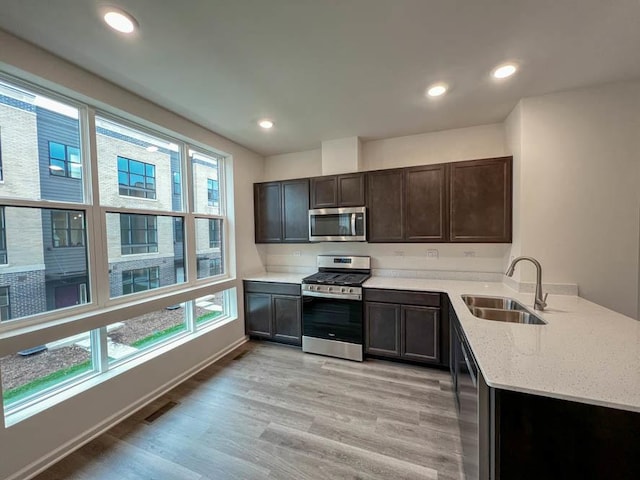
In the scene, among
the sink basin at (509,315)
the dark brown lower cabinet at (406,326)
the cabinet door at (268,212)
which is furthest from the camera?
the cabinet door at (268,212)

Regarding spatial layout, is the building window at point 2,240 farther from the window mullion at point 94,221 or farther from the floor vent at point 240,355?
the floor vent at point 240,355

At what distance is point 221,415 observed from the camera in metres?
2.15

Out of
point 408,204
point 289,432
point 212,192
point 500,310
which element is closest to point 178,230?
point 212,192

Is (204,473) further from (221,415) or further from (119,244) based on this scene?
(119,244)

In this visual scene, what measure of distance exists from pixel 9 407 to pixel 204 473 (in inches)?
52.8

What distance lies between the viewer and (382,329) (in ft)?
9.62

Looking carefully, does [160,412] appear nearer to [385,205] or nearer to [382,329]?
[382,329]

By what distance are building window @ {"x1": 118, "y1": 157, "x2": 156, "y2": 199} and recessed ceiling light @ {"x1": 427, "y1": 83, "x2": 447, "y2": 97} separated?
2793 mm

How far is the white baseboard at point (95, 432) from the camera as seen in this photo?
5.34 ft

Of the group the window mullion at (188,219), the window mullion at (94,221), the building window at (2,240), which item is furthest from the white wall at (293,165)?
the building window at (2,240)

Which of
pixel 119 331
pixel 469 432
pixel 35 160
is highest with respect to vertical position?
pixel 35 160

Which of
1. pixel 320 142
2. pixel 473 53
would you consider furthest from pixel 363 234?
pixel 473 53

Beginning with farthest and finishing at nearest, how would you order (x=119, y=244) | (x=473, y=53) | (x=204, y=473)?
(x=119, y=244)
(x=473, y=53)
(x=204, y=473)

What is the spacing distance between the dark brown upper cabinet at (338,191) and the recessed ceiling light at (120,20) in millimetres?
2273
